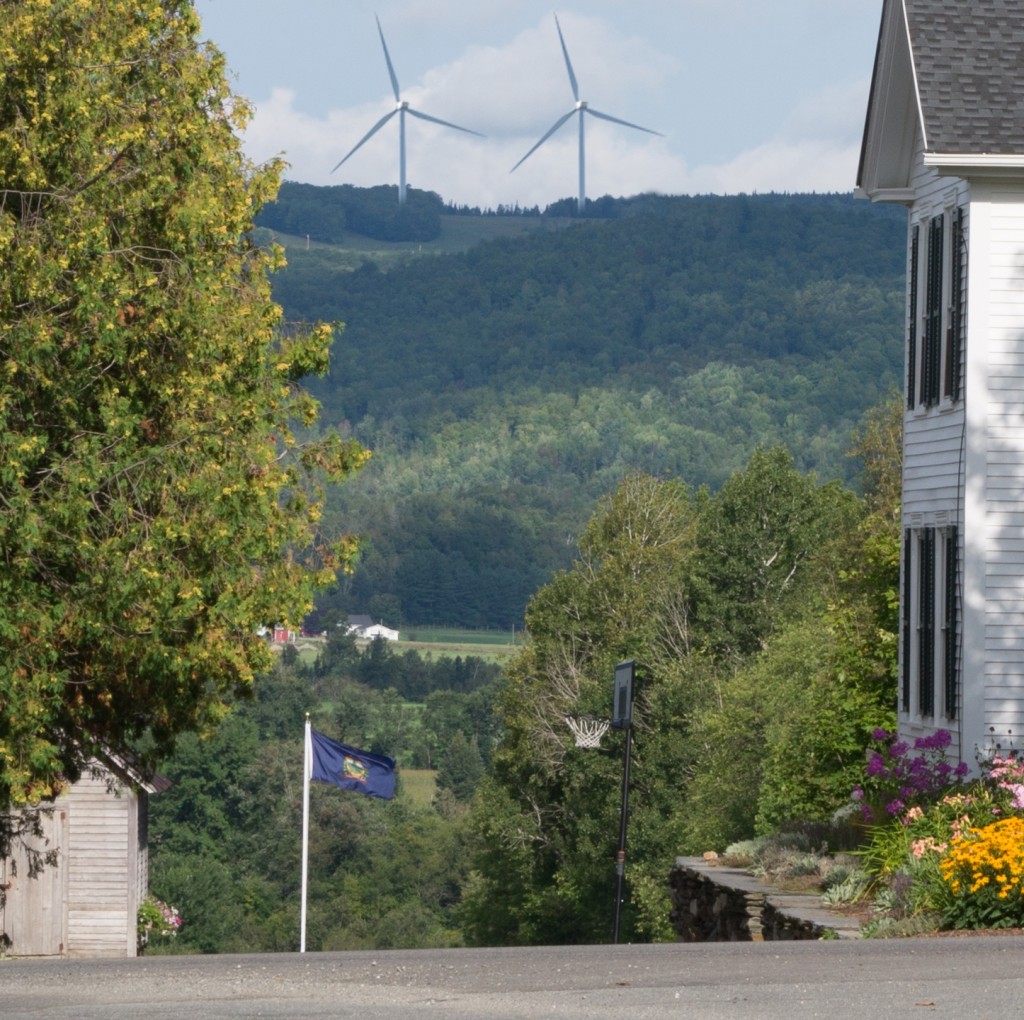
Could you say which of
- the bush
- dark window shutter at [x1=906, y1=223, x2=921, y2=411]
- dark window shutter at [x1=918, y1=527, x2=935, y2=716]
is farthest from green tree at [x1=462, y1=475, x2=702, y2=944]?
the bush

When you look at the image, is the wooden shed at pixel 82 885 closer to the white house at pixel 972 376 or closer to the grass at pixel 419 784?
the white house at pixel 972 376

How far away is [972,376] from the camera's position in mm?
19969

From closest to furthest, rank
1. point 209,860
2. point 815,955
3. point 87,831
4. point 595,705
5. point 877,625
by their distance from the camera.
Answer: point 815,955 < point 877,625 < point 87,831 < point 595,705 < point 209,860

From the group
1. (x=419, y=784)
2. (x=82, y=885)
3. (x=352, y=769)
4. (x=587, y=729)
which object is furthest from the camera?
(x=419, y=784)

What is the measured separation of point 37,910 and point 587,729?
33548mm

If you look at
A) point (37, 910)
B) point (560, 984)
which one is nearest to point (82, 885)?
point (37, 910)

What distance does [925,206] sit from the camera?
22.1 metres

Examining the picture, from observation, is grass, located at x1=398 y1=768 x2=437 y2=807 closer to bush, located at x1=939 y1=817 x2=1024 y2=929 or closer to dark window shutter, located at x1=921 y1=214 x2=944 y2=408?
dark window shutter, located at x1=921 y1=214 x2=944 y2=408

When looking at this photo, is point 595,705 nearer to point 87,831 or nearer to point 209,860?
point 87,831

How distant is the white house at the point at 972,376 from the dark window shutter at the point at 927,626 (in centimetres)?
3

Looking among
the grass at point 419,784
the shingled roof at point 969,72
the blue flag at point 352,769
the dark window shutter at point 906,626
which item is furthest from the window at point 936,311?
the grass at point 419,784

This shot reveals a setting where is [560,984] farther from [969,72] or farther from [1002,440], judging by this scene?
[969,72]

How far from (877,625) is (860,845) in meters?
→ 9.15

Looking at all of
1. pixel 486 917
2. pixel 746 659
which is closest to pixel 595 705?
pixel 746 659
